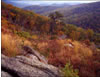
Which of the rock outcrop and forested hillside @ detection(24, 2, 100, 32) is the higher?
forested hillside @ detection(24, 2, 100, 32)

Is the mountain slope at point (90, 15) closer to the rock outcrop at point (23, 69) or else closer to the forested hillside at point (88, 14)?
the forested hillside at point (88, 14)

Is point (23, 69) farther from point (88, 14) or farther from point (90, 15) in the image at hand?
point (90, 15)

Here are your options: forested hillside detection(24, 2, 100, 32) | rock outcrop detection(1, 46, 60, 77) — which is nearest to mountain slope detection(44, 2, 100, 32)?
forested hillside detection(24, 2, 100, 32)

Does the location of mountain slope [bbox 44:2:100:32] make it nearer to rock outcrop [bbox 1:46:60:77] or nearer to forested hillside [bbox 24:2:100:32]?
forested hillside [bbox 24:2:100:32]

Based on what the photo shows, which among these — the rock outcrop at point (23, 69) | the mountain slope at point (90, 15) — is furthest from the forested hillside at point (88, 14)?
the rock outcrop at point (23, 69)

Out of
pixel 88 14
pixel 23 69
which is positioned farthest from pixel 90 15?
pixel 23 69

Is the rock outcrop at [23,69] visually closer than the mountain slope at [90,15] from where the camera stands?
Yes

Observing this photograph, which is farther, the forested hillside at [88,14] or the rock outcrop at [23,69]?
the forested hillside at [88,14]

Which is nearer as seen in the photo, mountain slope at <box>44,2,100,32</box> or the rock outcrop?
the rock outcrop

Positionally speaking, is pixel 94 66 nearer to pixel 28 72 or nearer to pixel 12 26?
pixel 28 72

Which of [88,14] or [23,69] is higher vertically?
[88,14]

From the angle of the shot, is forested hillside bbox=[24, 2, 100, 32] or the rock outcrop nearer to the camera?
the rock outcrop

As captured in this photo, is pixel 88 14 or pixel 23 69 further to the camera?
pixel 88 14

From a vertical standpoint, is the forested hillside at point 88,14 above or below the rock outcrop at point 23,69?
above
